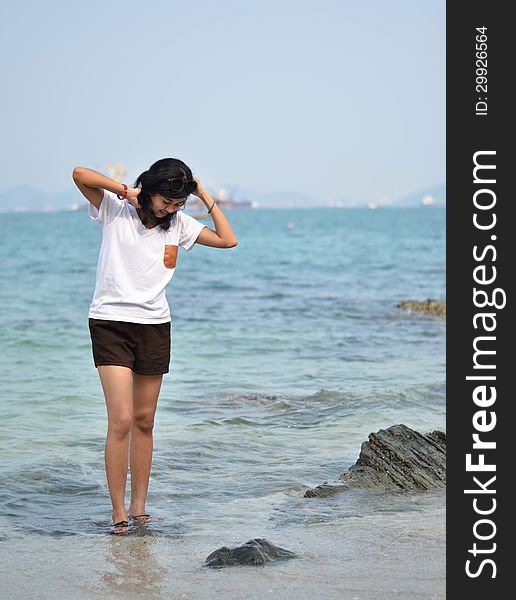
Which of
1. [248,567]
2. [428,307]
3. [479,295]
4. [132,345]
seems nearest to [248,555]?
[248,567]

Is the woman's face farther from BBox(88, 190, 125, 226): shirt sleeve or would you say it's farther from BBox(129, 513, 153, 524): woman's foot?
BBox(129, 513, 153, 524): woman's foot

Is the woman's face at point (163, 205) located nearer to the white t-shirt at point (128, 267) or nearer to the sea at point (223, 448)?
the white t-shirt at point (128, 267)

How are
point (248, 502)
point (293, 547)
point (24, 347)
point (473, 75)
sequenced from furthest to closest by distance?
point (24, 347), point (248, 502), point (293, 547), point (473, 75)

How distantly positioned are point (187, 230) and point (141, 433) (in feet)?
3.68

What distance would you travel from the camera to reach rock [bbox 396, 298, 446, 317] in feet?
61.8

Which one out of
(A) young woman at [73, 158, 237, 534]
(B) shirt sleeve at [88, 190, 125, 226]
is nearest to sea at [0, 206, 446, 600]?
(A) young woman at [73, 158, 237, 534]

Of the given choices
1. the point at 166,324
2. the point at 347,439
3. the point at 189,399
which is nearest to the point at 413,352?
the point at 189,399

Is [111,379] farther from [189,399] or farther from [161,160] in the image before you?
[189,399]

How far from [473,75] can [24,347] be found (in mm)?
10212

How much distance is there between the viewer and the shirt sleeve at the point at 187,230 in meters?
5.43

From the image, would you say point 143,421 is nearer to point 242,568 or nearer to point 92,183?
point 242,568

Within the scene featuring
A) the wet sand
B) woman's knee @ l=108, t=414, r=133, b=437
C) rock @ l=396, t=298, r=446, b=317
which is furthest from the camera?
rock @ l=396, t=298, r=446, b=317

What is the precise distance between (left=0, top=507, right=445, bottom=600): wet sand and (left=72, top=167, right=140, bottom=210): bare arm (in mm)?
1758

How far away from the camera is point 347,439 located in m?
8.12
